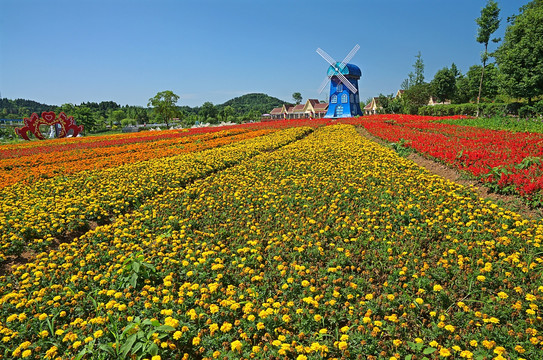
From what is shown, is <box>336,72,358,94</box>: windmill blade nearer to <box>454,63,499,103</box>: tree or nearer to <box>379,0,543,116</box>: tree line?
<box>379,0,543,116</box>: tree line

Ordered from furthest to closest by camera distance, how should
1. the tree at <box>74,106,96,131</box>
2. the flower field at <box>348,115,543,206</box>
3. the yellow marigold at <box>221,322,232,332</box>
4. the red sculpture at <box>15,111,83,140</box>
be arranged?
the tree at <box>74,106,96,131</box>, the red sculpture at <box>15,111,83,140</box>, the flower field at <box>348,115,543,206</box>, the yellow marigold at <box>221,322,232,332</box>

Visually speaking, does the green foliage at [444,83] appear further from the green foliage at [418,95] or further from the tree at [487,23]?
the tree at [487,23]

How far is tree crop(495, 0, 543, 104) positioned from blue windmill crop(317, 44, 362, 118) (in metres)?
19.4

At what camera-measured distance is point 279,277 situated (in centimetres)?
434

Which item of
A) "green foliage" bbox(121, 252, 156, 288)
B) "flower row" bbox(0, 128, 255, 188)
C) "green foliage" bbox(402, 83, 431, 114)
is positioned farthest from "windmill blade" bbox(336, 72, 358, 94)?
"green foliage" bbox(121, 252, 156, 288)

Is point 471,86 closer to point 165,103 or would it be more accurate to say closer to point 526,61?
point 526,61

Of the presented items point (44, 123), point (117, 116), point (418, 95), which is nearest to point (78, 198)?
point (44, 123)

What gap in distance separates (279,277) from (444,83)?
77846 mm

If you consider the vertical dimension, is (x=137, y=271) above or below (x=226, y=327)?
above

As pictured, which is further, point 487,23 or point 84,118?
point 84,118

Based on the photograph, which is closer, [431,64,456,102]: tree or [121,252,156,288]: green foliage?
[121,252,156,288]: green foliage

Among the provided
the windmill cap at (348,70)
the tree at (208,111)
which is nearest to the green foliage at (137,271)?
the windmill cap at (348,70)

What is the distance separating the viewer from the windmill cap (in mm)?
47875

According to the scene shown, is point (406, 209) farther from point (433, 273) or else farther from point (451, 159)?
point (451, 159)
